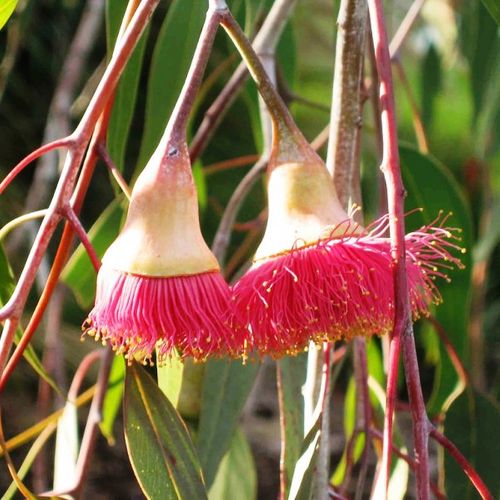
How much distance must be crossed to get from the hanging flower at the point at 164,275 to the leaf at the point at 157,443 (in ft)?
0.34

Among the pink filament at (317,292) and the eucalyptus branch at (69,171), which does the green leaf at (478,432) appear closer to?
the pink filament at (317,292)

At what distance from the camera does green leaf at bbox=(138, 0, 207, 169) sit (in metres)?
0.97

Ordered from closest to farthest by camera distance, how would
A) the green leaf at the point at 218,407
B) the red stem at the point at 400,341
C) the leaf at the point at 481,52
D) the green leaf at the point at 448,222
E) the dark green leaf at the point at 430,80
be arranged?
the red stem at the point at 400,341, the green leaf at the point at 218,407, the green leaf at the point at 448,222, the leaf at the point at 481,52, the dark green leaf at the point at 430,80

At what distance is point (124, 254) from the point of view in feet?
1.80

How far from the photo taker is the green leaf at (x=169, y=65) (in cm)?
97

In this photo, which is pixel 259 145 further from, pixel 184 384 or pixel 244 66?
pixel 184 384

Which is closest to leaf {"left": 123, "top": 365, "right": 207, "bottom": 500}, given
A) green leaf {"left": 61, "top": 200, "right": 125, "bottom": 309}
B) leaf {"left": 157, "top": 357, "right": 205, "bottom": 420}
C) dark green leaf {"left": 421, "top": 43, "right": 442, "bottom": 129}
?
leaf {"left": 157, "top": 357, "right": 205, "bottom": 420}

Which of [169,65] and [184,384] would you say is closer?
[184,384]

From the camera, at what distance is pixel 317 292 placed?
0.58m

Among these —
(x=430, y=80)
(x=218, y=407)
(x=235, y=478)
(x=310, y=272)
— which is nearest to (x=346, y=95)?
(x=310, y=272)

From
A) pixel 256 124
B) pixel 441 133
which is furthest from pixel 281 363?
pixel 441 133

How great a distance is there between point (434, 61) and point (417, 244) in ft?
4.10

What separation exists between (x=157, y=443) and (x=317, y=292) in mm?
177

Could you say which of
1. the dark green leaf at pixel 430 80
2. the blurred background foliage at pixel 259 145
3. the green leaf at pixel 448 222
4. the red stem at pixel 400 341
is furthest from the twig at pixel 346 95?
the dark green leaf at pixel 430 80
